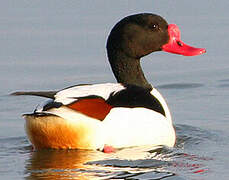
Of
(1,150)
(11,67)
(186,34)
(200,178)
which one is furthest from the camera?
(186,34)

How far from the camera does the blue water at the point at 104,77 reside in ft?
25.3

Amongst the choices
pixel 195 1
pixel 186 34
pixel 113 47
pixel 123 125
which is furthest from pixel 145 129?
pixel 195 1

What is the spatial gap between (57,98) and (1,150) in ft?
2.88

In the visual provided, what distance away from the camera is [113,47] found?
9.39m

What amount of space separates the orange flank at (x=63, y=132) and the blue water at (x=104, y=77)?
0.10 m

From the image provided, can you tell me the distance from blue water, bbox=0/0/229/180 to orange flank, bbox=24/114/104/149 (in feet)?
0.32

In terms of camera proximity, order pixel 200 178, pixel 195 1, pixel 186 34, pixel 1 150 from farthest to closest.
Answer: pixel 195 1 → pixel 186 34 → pixel 1 150 → pixel 200 178

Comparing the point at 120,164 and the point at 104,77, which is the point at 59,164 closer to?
Answer: the point at 120,164

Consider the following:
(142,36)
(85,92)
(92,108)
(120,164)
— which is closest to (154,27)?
(142,36)

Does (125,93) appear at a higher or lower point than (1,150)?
higher

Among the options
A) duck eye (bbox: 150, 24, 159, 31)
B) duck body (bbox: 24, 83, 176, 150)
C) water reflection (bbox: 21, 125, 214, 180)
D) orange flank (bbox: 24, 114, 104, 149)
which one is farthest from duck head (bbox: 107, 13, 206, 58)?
orange flank (bbox: 24, 114, 104, 149)

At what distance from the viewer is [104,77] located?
38.7 feet

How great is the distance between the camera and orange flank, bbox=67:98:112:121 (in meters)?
8.07

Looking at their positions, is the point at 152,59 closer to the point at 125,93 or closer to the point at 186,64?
the point at 186,64
